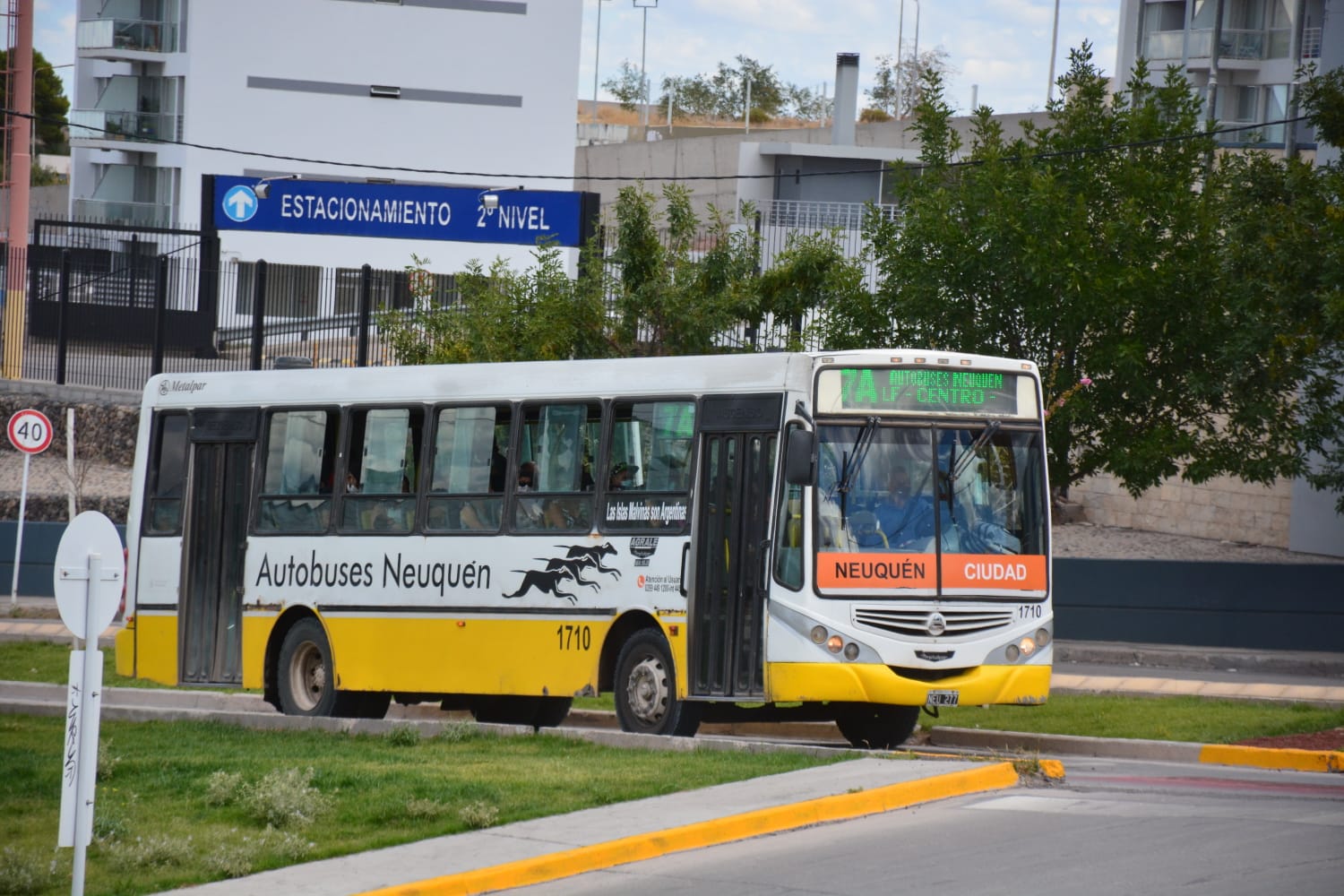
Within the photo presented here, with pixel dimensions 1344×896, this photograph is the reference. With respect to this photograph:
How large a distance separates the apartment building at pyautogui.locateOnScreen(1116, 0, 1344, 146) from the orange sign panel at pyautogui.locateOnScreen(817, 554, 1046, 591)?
47.4m

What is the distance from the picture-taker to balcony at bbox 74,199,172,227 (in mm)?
67500

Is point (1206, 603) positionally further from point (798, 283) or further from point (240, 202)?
point (240, 202)

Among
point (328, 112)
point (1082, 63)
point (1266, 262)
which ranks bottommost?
point (1266, 262)

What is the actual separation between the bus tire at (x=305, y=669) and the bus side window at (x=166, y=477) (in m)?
1.72

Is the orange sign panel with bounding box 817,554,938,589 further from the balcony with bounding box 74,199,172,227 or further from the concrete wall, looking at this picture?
the balcony with bounding box 74,199,172,227

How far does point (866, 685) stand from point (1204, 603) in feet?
45.5

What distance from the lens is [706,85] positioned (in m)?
140

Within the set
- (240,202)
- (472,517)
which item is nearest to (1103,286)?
(472,517)

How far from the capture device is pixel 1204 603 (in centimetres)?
2670

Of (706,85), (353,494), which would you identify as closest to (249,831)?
(353,494)

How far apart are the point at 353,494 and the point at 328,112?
53930 mm

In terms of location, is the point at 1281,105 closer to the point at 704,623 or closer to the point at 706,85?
the point at 704,623

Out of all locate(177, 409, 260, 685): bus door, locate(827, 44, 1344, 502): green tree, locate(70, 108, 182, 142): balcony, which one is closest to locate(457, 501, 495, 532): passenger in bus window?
locate(177, 409, 260, 685): bus door

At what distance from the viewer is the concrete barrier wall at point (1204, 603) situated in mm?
26422
